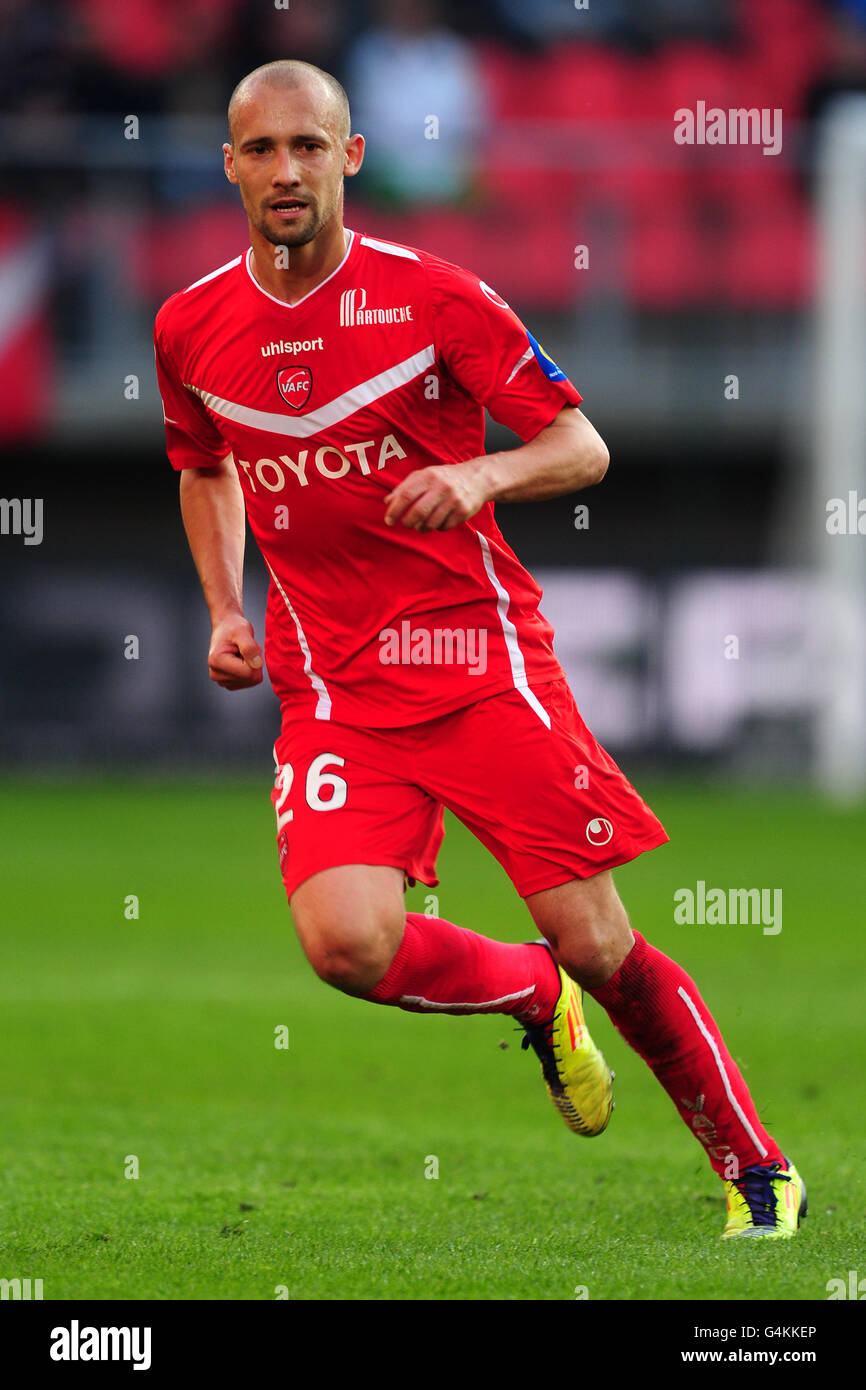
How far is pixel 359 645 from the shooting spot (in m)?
4.11

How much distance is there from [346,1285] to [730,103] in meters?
14.8

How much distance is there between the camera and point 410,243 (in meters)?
13.7

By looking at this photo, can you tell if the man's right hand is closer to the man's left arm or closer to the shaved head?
the man's left arm

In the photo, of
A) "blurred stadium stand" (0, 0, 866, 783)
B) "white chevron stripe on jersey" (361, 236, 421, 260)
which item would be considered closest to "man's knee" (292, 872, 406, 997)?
"white chevron stripe on jersey" (361, 236, 421, 260)

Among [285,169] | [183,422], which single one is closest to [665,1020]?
[183,422]

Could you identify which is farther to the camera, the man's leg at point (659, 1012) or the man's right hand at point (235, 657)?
the man's right hand at point (235, 657)

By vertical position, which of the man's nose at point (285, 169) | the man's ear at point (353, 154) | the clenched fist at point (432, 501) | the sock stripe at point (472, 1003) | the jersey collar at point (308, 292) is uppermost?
the man's ear at point (353, 154)

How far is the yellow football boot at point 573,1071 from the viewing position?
4.43 m

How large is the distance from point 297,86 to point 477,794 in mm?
1456

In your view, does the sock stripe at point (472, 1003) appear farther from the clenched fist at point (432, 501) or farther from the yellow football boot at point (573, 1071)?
the clenched fist at point (432, 501)

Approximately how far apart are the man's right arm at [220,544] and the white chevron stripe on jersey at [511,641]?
1.71 feet

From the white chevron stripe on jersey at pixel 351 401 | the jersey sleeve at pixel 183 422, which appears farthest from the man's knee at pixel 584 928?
the jersey sleeve at pixel 183 422

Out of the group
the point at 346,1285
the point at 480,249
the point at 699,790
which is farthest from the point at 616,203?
the point at 346,1285

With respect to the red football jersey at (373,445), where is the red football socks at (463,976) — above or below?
below
